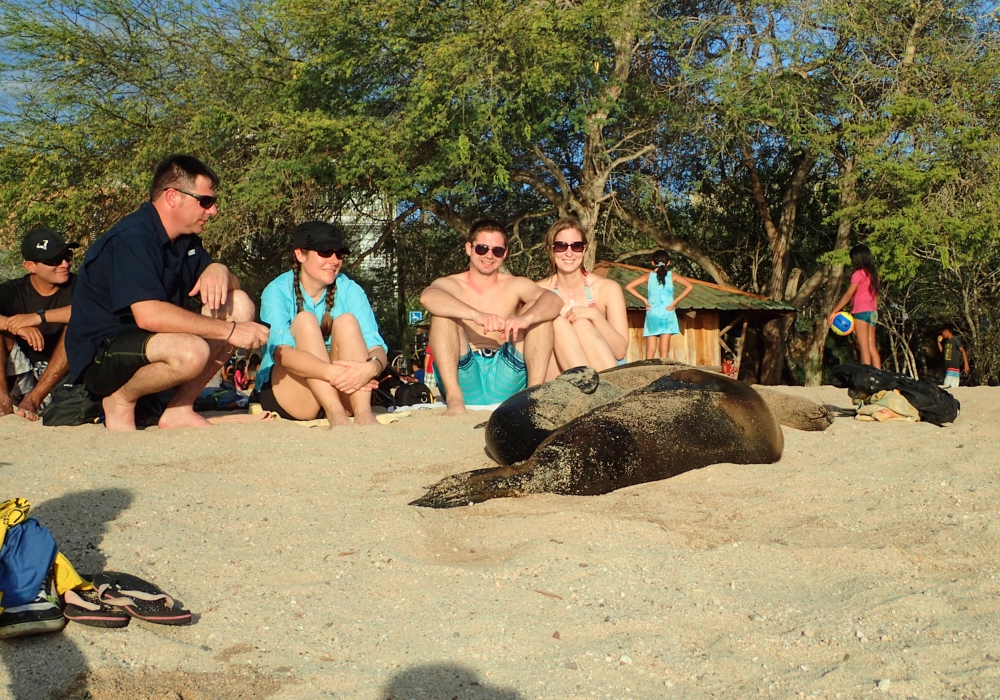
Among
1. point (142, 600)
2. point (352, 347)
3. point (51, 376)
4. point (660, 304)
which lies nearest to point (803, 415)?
point (352, 347)

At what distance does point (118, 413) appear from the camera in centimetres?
526

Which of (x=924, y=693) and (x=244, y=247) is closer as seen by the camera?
(x=924, y=693)

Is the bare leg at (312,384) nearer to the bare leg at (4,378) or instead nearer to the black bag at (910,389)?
the bare leg at (4,378)

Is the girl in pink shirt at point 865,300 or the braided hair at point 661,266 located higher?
the braided hair at point 661,266

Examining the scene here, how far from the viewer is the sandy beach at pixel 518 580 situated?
215cm

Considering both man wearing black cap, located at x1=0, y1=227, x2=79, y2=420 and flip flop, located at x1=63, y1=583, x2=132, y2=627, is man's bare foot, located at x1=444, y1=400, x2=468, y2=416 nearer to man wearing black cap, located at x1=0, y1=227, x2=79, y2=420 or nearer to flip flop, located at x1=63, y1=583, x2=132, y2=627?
man wearing black cap, located at x1=0, y1=227, x2=79, y2=420

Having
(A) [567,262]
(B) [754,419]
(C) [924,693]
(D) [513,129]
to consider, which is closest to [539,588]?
(C) [924,693]

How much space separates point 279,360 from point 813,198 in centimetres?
1678

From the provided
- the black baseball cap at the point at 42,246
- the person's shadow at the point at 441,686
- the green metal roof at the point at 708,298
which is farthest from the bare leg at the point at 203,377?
the green metal roof at the point at 708,298

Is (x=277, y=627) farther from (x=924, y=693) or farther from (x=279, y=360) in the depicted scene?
(x=279, y=360)

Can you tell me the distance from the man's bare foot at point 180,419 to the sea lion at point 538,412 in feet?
6.05

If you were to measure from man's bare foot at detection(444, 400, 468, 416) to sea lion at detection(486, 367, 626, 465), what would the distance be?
132 cm

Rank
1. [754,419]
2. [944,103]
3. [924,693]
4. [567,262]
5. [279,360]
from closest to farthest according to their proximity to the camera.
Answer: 1. [924,693]
2. [754,419]
3. [279,360]
4. [567,262]
5. [944,103]

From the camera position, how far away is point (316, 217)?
17.4 m
